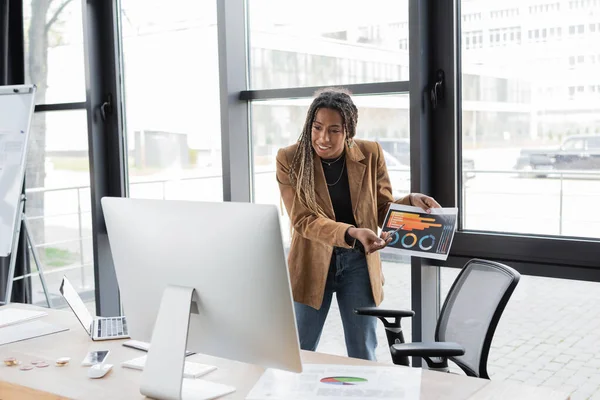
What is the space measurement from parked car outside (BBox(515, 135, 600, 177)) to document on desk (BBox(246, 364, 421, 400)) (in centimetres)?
134

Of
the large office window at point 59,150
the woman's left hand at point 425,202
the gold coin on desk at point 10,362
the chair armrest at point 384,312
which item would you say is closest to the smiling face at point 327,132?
the woman's left hand at point 425,202

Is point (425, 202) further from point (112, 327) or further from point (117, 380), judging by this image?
point (117, 380)

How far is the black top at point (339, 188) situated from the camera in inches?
108

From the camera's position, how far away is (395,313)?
8.16ft

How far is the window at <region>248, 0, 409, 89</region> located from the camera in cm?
317

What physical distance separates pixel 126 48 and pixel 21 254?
61.3 inches

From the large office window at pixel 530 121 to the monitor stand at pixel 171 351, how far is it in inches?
66.0

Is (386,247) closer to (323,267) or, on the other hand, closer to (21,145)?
(323,267)

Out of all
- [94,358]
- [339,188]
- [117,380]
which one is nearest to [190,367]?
[117,380]

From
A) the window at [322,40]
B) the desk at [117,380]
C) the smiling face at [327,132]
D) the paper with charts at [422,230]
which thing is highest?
the window at [322,40]

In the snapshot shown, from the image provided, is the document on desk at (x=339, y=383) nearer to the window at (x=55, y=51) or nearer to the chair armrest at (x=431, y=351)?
the chair armrest at (x=431, y=351)

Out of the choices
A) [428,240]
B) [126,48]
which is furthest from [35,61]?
[428,240]

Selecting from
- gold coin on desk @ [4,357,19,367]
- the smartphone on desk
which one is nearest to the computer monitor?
the smartphone on desk

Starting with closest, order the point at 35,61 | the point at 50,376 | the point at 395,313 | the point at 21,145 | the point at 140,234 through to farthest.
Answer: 1. the point at 140,234
2. the point at 50,376
3. the point at 395,313
4. the point at 21,145
5. the point at 35,61
